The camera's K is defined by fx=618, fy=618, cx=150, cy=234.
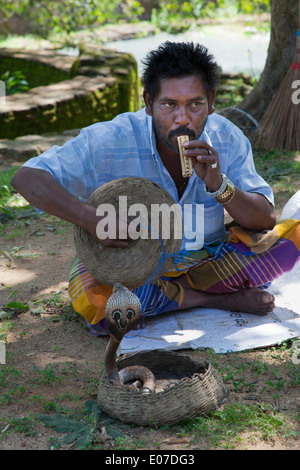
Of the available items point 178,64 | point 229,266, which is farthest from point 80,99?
point 178,64

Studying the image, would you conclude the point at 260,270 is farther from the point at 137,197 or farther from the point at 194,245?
the point at 137,197

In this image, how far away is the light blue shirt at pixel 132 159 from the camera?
329cm

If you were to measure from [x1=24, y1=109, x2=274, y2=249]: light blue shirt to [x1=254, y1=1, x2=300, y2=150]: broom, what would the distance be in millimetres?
2676

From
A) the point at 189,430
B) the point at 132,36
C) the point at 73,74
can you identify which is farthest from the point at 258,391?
the point at 132,36

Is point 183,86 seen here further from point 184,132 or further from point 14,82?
point 14,82

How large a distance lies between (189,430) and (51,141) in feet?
15.5

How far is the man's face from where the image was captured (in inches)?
120

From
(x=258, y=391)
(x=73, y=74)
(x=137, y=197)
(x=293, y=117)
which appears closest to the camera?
(x=258, y=391)

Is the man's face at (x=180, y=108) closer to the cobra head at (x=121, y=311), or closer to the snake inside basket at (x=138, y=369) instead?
the snake inside basket at (x=138, y=369)

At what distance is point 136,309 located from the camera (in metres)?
2.51

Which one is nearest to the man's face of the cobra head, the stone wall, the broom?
the cobra head

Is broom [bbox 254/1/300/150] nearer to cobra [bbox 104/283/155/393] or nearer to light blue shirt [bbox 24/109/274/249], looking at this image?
light blue shirt [bbox 24/109/274/249]

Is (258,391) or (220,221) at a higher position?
(220,221)

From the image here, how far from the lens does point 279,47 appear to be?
6.57 metres
